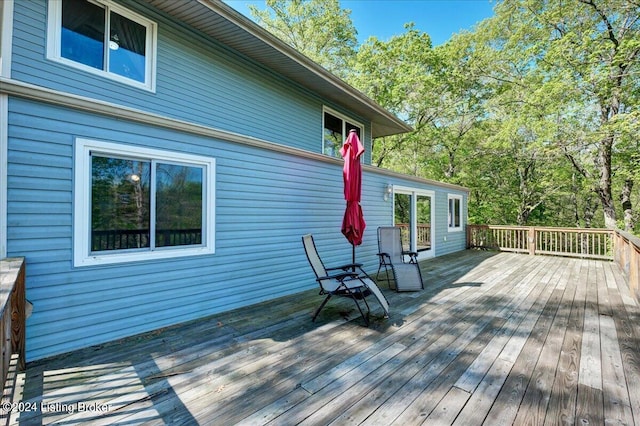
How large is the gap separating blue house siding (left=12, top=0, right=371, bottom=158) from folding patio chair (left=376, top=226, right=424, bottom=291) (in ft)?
9.88

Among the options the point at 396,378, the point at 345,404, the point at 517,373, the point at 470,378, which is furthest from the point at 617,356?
the point at 345,404

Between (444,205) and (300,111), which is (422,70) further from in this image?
(300,111)

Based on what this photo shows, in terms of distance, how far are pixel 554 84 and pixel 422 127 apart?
17.8 ft

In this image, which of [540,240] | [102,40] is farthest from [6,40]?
[540,240]

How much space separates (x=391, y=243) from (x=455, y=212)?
5.93 m

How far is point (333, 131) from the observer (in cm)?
788

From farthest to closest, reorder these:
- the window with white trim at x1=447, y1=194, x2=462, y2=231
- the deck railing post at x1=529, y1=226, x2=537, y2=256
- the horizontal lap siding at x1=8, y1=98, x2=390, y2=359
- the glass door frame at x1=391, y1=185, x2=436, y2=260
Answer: the window with white trim at x1=447, y1=194, x2=462, y2=231
the deck railing post at x1=529, y1=226, x2=537, y2=256
the glass door frame at x1=391, y1=185, x2=436, y2=260
the horizontal lap siding at x1=8, y1=98, x2=390, y2=359

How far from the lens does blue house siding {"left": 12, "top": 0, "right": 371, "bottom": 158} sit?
3.51m

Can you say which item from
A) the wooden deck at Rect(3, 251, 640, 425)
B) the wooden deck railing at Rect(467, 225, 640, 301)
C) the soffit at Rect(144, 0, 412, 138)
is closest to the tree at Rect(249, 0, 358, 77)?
the soffit at Rect(144, 0, 412, 138)

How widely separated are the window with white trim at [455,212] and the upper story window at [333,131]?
14.7 ft

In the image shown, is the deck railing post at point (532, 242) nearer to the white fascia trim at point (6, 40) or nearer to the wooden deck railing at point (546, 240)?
the wooden deck railing at point (546, 240)

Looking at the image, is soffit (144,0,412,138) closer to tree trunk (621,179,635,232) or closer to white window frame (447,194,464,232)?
white window frame (447,194,464,232)

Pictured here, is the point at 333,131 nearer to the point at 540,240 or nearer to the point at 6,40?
the point at 6,40

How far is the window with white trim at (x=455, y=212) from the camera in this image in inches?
395
